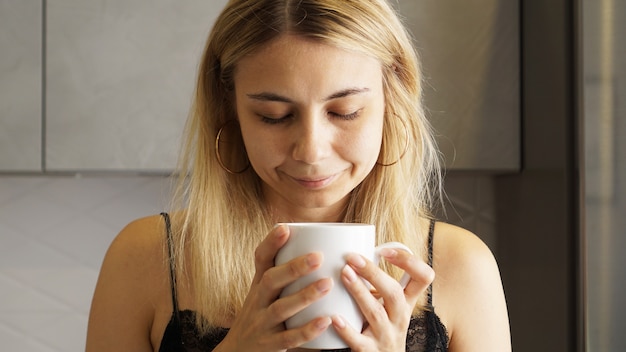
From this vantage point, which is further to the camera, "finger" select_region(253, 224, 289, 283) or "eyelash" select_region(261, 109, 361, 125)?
"eyelash" select_region(261, 109, 361, 125)

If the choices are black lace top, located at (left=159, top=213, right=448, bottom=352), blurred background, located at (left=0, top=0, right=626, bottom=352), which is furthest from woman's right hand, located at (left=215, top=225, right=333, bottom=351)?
blurred background, located at (left=0, top=0, right=626, bottom=352)

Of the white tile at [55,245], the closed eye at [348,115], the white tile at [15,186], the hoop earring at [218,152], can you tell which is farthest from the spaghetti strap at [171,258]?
the white tile at [15,186]

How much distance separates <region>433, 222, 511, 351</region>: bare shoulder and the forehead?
12.6 inches

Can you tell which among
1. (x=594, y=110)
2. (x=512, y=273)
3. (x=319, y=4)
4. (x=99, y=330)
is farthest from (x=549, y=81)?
(x=99, y=330)

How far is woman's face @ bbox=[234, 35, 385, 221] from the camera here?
955 millimetres

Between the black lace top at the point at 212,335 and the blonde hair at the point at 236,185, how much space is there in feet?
0.06

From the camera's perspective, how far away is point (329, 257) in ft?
2.58

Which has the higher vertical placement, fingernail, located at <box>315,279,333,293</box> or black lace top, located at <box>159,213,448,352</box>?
fingernail, located at <box>315,279,333,293</box>

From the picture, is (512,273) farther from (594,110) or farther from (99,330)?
(99,330)

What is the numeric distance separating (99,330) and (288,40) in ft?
1.60

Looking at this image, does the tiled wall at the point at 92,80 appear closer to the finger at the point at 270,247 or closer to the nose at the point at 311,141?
the nose at the point at 311,141

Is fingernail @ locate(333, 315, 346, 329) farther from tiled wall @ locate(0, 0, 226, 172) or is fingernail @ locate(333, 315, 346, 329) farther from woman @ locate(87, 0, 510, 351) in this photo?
tiled wall @ locate(0, 0, 226, 172)

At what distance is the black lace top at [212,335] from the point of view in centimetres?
113

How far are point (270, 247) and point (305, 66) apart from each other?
0.25 meters
